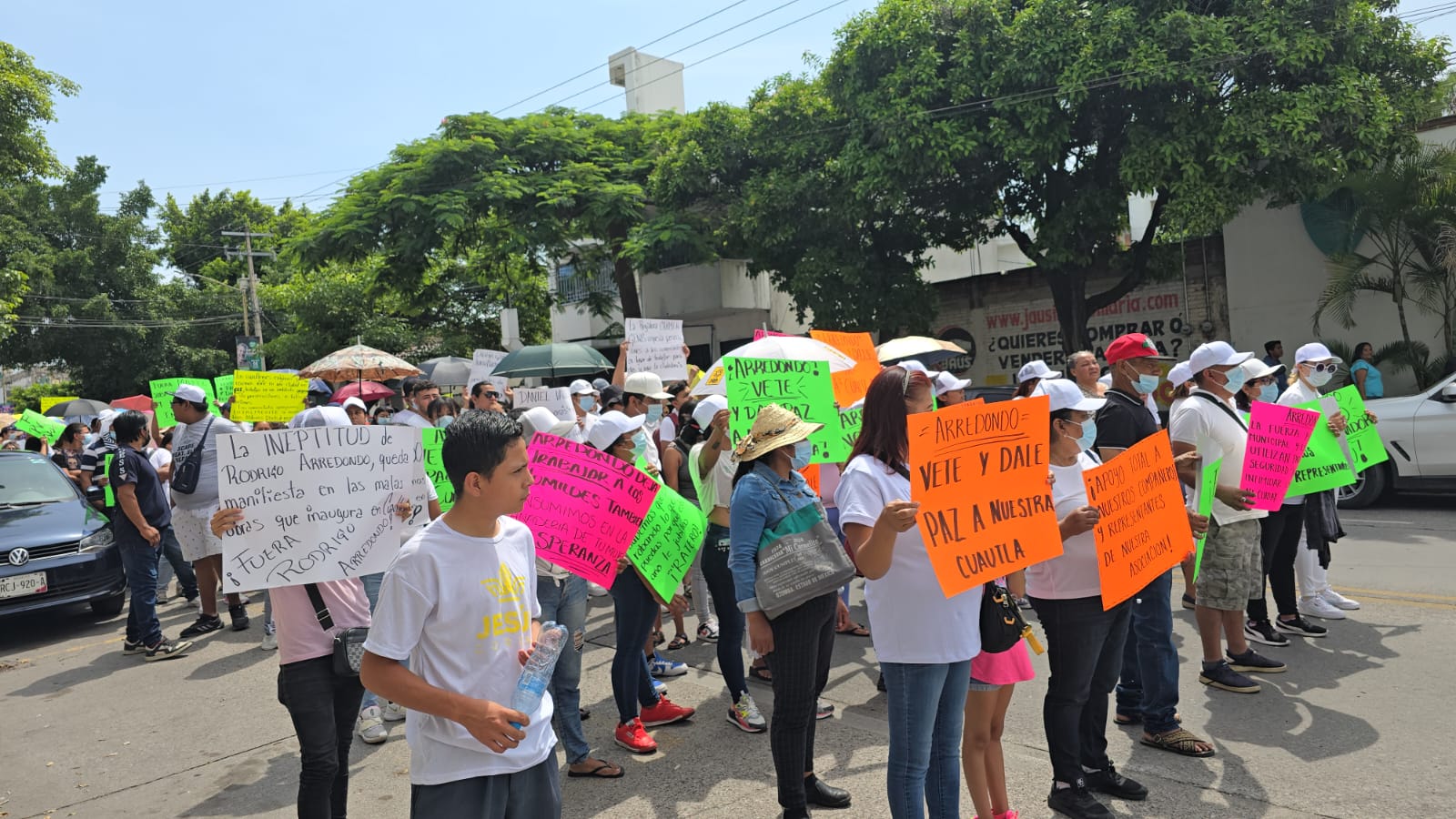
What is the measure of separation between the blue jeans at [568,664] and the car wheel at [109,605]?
6.61 meters

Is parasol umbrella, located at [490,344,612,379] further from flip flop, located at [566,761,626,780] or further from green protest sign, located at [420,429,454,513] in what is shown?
flip flop, located at [566,761,626,780]

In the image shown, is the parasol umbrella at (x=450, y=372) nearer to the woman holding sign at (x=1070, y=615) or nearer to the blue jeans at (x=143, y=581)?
the blue jeans at (x=143, y=581)

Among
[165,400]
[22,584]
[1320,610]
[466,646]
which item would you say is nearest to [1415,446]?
[1320,610]

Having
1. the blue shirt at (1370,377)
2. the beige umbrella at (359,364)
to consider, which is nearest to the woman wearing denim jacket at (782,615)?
the beige umbrella at (359,364)

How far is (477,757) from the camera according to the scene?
2531 millimetres

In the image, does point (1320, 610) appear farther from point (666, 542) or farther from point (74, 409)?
point (74, 409)

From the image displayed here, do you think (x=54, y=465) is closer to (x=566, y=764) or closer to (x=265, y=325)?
(x=566, y=764)

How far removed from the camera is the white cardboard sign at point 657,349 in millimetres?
10500

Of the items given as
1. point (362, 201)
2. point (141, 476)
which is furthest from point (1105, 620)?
point (362, 201)

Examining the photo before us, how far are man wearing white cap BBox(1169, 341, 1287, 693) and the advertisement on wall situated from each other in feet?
44.9

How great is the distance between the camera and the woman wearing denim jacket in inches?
154

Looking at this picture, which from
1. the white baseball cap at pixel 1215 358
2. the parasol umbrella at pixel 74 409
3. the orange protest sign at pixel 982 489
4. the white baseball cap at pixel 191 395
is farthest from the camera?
the parasol umbrella at pixel 74 409

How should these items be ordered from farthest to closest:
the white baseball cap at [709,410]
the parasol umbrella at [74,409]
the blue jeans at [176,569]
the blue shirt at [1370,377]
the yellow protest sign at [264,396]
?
the parasol umbrella at [74,409] < the blue shirt at [1370,377] < the yellow protest sign at [264,396] < the blue jeans at [176,569] < the white baseball cap at [709,410]

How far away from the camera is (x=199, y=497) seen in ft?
26.5
